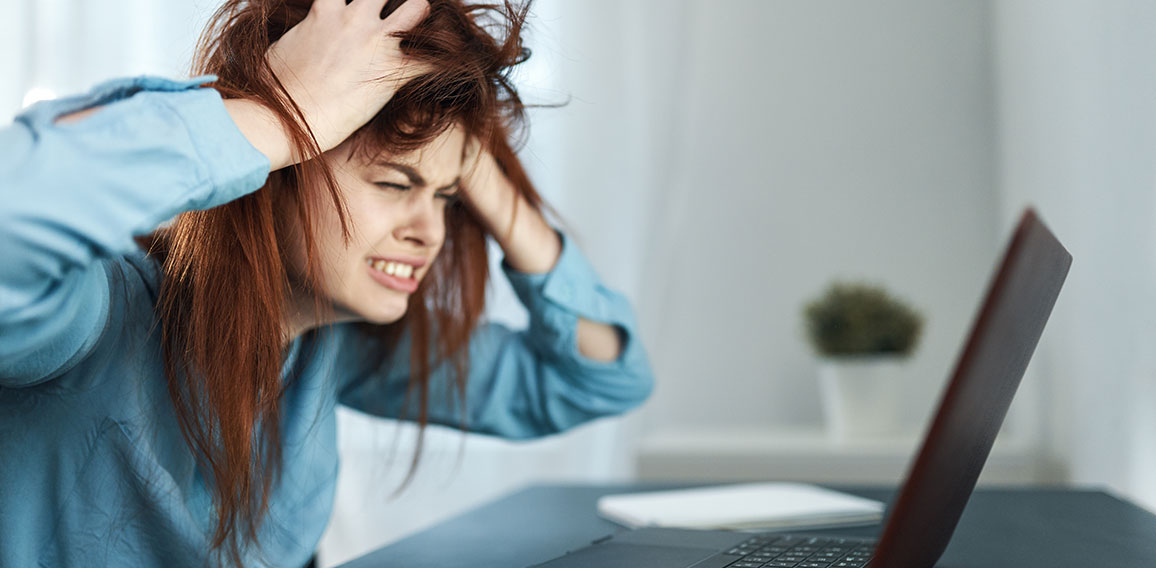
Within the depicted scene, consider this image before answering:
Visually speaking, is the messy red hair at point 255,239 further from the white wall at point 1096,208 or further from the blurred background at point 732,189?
the blurred background at point 732,189

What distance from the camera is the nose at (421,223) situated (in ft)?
2.85

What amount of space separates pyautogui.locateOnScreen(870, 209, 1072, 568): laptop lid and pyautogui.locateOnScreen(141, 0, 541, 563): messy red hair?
468mm

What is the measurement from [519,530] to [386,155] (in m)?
0.37

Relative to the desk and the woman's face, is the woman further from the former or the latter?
the desk

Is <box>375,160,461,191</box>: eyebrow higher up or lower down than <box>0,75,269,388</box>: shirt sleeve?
higher up

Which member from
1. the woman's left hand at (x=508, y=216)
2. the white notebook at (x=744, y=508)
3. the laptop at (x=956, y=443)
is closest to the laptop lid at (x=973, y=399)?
the laptop at (x=956, y=443)

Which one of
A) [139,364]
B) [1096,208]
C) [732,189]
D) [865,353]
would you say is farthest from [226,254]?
[732,189]

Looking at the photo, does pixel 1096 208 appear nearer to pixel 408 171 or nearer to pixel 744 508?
pixel 744 508

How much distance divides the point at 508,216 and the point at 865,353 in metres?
0.84

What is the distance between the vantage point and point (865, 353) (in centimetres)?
161

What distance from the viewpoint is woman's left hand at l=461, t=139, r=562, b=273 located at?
0.97 meters

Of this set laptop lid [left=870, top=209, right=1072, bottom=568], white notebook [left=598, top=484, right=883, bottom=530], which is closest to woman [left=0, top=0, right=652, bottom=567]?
white notebook [left=598, top=484, right=883, bottom=530]

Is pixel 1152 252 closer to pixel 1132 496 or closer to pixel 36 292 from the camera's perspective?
pixel 1132 496

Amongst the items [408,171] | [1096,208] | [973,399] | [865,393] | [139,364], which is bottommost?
[139,364]
